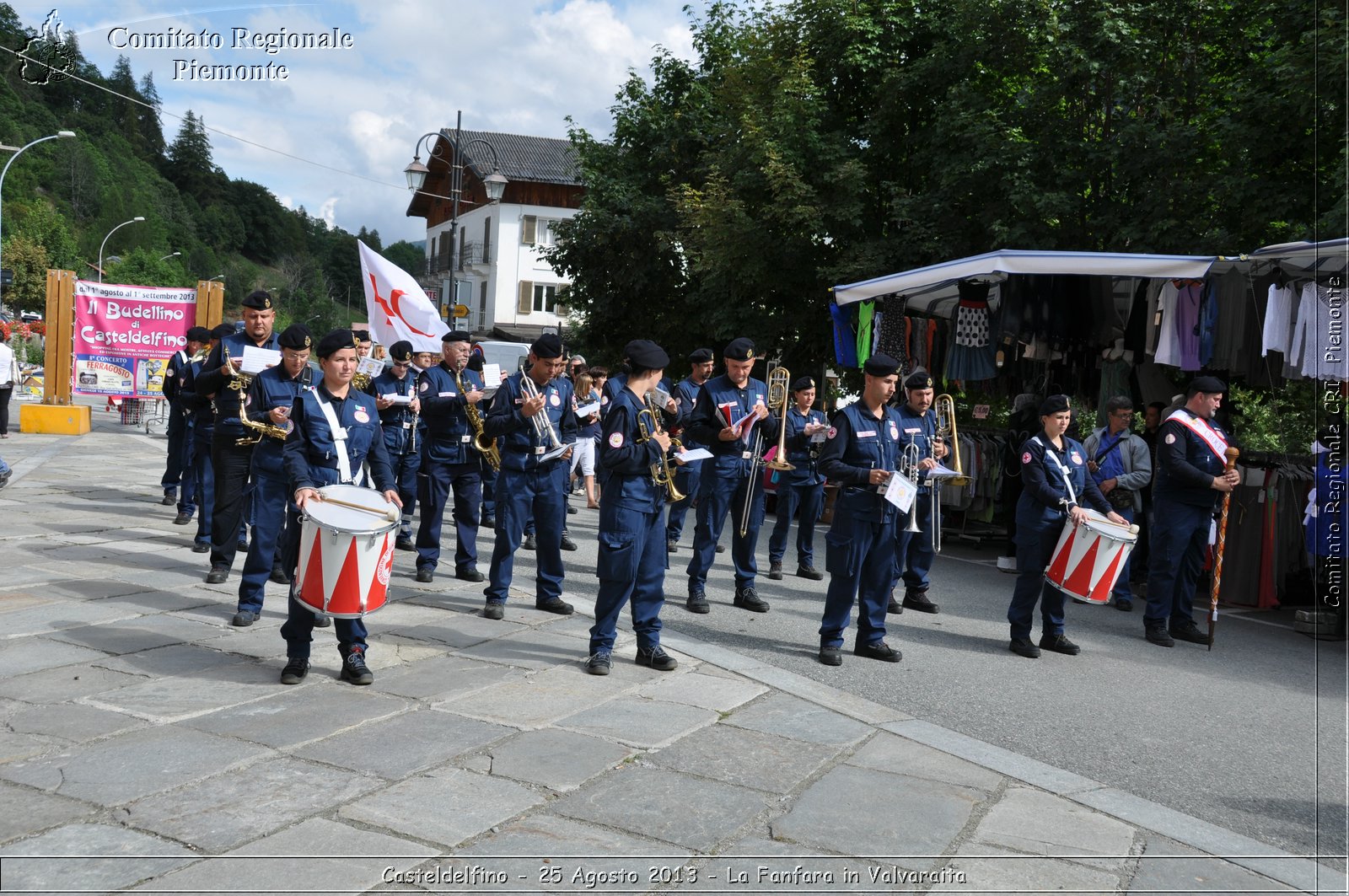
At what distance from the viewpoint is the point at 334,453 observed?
6.57 m

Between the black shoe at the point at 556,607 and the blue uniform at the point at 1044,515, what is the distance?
330 cm

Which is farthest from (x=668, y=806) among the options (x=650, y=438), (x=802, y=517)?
(x=802, y=517)

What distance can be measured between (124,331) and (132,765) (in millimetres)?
15961

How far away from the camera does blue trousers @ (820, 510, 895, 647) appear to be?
7512 millimetres

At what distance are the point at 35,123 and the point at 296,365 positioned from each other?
255 feet

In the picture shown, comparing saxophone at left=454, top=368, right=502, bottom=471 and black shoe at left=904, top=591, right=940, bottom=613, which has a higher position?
saxophone at left=454, top=368, right=502, bottom=471

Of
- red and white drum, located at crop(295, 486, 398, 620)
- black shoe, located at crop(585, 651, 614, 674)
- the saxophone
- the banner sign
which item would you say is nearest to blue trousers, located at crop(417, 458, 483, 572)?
the saxophone

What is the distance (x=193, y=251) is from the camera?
316 feet

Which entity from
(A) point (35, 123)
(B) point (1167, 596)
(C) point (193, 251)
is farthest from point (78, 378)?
(C) point (193, 251)

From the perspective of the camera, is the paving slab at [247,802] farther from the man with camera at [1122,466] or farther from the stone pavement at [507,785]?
the man with camera at [1122,466]

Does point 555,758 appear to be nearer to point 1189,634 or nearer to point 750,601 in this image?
point 750,601

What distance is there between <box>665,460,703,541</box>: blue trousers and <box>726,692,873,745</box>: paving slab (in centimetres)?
228

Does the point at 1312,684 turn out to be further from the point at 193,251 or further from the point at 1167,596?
the point at 193,251

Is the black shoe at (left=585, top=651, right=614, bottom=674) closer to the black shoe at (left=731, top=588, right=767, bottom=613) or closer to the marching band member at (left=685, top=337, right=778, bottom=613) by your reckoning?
the marching band member at (left=685, top=337, right=778, bottom=613)
